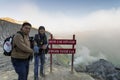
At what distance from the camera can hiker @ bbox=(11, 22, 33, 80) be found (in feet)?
28.0

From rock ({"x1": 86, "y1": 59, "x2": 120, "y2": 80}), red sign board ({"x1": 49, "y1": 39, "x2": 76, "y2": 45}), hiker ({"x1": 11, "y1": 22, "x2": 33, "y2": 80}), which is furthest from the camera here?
rock ({"x1": 86, "y1": 59, "x2": 120, "y2": 80})

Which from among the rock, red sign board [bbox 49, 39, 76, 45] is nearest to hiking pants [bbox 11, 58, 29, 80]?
red sign board [bbox 49, 39, 76, 45]

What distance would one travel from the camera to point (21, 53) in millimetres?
8609

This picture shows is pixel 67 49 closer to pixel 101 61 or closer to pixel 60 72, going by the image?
pixel 60 72

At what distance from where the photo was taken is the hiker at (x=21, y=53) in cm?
852

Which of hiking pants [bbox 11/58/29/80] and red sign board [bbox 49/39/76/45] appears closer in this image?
hiking pants [bbox 11/58/29/80]

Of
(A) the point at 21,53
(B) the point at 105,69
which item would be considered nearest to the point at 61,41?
(A) the point at 21,53


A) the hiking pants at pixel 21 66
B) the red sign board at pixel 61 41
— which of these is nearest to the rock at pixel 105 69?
the red sign board at pixel 61 41

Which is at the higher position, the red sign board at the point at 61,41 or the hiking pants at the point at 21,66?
the red sign board at the point at 61,41

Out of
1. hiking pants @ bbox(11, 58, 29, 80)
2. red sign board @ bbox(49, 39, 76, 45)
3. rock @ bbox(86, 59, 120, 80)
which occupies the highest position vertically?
red sign board @ bbox(49, 39, 76, 45)

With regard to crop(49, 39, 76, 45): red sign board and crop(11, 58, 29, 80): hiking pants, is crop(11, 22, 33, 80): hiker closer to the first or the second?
crop(11, 58, 29, 80): hiking pants

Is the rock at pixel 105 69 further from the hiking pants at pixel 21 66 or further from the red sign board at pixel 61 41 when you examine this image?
the hiking pants at pixel 21 66

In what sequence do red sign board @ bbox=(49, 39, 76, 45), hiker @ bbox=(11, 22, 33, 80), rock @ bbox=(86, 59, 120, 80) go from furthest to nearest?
rock @ bbox=(86, 59, 120, 80)
red sign board @ bbox=(49, 39, 76, 45)
hiker @ bbox=(11, 22, 33, 80)

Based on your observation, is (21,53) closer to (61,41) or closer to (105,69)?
(61,41)
